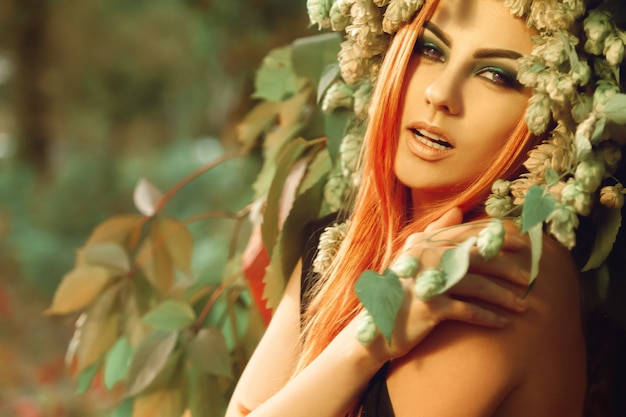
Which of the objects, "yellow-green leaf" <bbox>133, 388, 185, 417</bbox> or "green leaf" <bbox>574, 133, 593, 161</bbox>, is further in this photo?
"yellow-green leaf" <bbox>133, 388, 185, 417</bbox>

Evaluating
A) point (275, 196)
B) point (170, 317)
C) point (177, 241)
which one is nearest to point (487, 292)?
point (275, 196)

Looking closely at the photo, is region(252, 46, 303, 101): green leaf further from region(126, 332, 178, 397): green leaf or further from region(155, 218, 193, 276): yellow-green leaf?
region(126, 332, 178, 397): green leaf

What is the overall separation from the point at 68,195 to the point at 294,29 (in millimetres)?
1402

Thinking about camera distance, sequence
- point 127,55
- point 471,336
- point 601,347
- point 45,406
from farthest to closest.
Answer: point 127,55, point 45,406, point 601,347, point 471,336

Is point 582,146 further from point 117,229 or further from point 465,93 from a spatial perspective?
point 117,229

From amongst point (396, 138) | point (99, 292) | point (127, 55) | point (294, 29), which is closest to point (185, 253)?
point (99, 292)

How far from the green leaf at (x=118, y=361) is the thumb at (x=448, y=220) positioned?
21.8 inches

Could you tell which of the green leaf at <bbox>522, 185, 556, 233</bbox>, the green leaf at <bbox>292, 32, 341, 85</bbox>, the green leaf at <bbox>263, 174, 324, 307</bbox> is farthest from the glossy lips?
the green leaf at <bbox>292, 32, 341, 85</bbox>

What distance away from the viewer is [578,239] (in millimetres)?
942

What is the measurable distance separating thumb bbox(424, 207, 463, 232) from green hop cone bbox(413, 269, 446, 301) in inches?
3.7

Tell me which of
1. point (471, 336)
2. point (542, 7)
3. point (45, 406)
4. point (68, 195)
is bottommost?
point (45, 406)

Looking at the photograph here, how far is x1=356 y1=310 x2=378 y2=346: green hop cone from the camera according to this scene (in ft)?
2.65

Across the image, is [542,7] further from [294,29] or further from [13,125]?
[13,125]

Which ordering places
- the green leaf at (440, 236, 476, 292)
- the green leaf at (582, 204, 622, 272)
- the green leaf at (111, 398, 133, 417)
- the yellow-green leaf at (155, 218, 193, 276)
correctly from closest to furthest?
the green leaf at (440, 236, 476, 292) → the green leaf at (582, 204, 622, 272) → the green leaf at (111, 398, 133, 417) → the yellow-green leaf at (155, 218, 193, 276)
